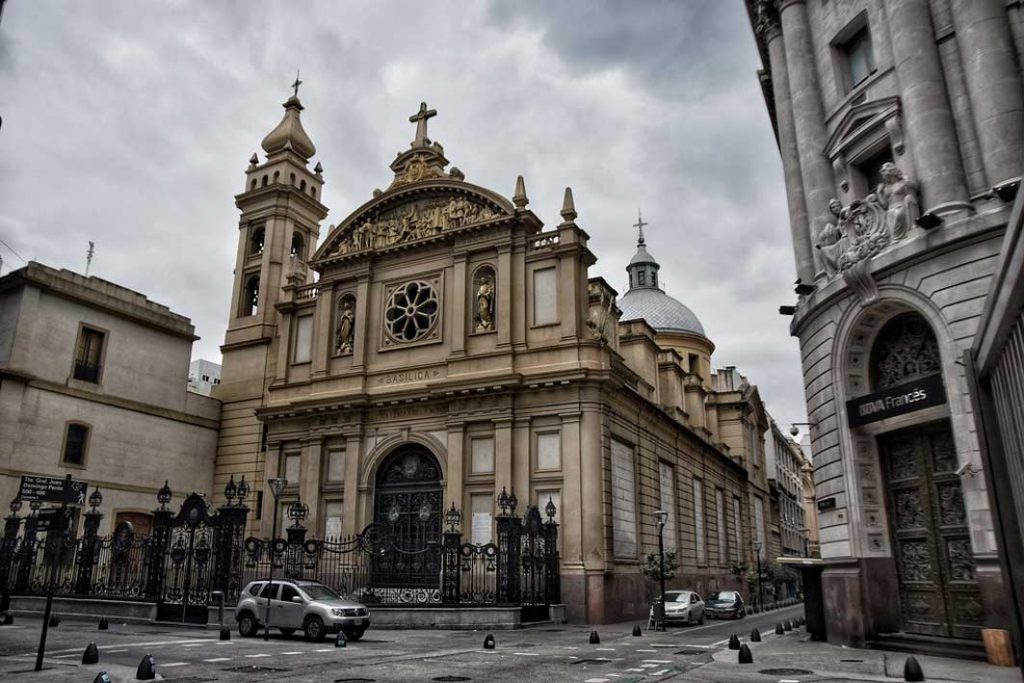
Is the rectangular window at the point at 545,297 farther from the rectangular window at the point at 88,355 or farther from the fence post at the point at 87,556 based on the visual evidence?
the rectangular window at the point at 88,355

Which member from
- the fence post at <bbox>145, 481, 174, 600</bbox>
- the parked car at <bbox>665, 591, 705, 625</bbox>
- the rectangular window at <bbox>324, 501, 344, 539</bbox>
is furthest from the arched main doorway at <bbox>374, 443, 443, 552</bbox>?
the parked car at <bbox>665, 591, 705, 625</bbox>

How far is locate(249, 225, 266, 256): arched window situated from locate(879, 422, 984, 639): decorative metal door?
3631 centimetres

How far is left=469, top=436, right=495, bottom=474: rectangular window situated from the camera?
103ft

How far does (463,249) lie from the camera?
34.6 meters

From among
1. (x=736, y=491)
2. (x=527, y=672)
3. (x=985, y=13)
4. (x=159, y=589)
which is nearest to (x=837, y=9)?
(x=985, y=13)

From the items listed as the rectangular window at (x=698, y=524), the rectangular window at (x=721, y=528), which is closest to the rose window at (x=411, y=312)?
the rectangular window at (x=698, y=524)

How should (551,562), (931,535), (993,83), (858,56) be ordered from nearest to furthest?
1. (993,83)
2. (931,535)
3. (858,56)
4. (551,562)

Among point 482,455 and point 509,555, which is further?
point 482,455

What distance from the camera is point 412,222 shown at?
36.8 meters

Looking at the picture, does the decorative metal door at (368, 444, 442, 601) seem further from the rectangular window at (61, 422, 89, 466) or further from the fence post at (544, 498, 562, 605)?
the rectangular window at (61, 422, 89, 466)

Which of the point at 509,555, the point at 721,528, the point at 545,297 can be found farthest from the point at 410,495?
the point at 721,528

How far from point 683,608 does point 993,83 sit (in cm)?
2117

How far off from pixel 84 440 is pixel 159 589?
40.0 feet

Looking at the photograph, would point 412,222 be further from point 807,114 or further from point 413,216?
point 807,114
